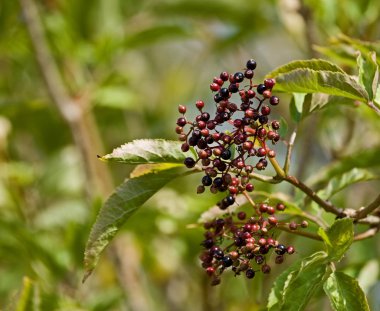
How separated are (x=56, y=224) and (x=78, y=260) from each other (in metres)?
0.42

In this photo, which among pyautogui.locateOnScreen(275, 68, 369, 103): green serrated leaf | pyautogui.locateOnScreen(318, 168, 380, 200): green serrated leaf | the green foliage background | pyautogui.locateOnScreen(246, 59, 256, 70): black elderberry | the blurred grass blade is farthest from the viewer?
the green foliage background

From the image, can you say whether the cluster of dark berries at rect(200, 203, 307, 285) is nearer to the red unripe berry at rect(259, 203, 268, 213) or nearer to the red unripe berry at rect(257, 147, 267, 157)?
the red unripe berry at rect(259, 203, 268, 213)

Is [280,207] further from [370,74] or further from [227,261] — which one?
[370,74]

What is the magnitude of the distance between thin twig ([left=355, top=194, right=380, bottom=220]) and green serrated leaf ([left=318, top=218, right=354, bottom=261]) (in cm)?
8

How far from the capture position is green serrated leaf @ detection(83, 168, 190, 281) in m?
1.49

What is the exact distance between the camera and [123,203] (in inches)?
59.4

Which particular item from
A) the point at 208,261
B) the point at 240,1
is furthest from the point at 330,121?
the point at 208,261

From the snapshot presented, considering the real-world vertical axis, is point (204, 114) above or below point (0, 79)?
below

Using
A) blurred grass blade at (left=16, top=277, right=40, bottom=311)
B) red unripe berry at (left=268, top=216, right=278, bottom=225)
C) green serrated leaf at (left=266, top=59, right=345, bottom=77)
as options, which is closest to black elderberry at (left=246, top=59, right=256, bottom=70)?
green serrated leaf at (left=266, top=59, right=345, bottom=77)

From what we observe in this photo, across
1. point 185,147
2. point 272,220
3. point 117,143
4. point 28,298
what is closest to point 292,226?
point 272,220

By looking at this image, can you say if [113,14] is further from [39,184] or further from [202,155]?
[202,155]

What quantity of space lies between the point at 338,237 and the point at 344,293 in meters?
0.11

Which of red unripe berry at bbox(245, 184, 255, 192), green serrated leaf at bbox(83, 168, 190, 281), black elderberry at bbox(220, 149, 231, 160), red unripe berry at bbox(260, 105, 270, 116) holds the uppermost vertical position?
red unripe berry at bbox(260, 105, 270, 116)

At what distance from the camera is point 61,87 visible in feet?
9.75
